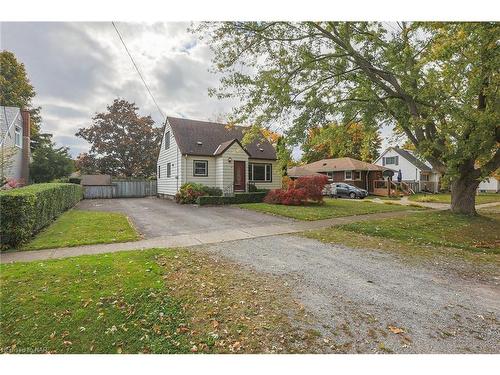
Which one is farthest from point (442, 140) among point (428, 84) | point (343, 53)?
point (343, 53)

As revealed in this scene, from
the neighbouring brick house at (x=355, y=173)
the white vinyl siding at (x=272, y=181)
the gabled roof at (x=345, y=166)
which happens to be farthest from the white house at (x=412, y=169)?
the white vinyl siding at (x=272, y=181)

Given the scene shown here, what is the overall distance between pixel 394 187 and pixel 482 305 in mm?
29141

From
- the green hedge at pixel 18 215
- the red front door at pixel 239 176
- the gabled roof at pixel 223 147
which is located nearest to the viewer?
the green hedge at pixel 18 215

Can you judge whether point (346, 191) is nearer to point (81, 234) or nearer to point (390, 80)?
point (390, 80)

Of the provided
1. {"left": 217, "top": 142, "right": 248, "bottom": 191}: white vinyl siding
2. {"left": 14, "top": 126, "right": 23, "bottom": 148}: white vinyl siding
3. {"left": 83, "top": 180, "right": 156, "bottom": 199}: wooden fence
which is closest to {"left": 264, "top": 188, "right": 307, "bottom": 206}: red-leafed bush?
{"left": 217, "top": 142, "right": 248, "bottom": 191}: white vinyl siding

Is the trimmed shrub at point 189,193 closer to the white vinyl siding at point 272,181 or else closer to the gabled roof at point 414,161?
the white vinyl siding at point 272,181

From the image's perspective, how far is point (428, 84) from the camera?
10.5 metres

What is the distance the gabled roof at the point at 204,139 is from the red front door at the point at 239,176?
1.14m

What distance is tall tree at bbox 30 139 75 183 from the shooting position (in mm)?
22409

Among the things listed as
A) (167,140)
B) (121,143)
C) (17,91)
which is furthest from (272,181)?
(17,91)

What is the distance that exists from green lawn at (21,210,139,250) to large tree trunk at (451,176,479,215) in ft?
48.0

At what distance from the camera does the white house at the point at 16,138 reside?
1706cm

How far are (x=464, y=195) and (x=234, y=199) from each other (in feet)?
41.4

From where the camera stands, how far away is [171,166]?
21844 mm
